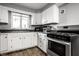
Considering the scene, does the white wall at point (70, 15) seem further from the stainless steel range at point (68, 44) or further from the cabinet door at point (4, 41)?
the cabinet door at point (4, 41)

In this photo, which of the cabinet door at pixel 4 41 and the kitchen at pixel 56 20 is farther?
the cabinet door at pixel 4 41

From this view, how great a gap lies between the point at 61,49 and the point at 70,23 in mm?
364

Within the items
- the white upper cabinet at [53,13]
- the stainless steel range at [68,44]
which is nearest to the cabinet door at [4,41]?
the white upper cabinet at [53,13]

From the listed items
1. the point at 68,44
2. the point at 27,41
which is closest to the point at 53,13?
the point at 68,44

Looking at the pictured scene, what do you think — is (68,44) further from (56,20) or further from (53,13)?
(53,13)

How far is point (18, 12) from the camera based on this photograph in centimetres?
89

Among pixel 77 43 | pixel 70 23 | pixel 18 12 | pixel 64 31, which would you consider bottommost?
pixel 77 43

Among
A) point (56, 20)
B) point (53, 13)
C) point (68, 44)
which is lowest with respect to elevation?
point (68, 44)

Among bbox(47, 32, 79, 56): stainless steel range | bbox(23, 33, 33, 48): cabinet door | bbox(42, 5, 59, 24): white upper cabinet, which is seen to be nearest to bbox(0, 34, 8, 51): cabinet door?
bbox(23, 33, 33, 48): cabinet door

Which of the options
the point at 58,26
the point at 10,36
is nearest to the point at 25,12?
the point at 58,26

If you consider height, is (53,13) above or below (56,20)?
above

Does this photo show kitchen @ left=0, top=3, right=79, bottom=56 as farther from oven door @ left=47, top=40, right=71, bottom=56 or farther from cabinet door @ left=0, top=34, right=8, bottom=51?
cabinet door @ left=0, top=34, right=8, bottom=51

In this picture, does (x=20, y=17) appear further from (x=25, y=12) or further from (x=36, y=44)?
(x=36, y=44)

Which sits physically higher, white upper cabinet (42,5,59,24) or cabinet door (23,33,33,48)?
white upper cabinet (42,5,59,24)
